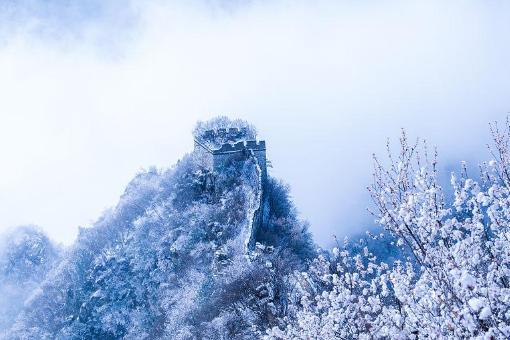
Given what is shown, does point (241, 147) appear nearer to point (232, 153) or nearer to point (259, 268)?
point (232, 153)

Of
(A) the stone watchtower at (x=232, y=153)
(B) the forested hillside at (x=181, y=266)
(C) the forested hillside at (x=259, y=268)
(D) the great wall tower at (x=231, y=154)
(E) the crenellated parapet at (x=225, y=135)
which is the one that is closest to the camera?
(C) the forested hillside at (x=259, y=268)

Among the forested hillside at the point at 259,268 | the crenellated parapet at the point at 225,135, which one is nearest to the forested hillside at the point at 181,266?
the forested hillside at the point at 259,268

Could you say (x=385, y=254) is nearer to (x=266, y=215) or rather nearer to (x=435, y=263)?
(x=266, y=215)

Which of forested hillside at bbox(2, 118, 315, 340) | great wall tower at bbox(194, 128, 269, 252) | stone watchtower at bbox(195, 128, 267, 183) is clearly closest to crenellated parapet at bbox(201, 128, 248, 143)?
great wall tower at bbox(194, 128, 269, 252)

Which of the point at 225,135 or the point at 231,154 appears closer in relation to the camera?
the point at 231,154

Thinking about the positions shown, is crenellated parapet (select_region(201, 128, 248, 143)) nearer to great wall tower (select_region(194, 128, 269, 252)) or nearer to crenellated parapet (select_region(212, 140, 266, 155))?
great wall tower (select_region(194, 128, 269, 252))

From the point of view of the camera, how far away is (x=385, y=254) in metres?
67.1

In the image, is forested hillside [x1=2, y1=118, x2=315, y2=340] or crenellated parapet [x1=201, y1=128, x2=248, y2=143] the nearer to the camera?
forested hillside [x1=2, y1=118, x2=315, y2=340]

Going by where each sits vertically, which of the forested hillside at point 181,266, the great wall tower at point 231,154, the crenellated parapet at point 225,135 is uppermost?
the crenellated parapet at point 225,135

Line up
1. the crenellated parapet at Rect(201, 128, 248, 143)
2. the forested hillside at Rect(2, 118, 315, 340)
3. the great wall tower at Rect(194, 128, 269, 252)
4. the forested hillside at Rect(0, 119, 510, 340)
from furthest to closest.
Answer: the crenellated parapet at Rect(201, 128, 248, 143) → the great wall tower at Rect(194, 128, 269, 252) → the forested hillside at Rect(2, 118, 315, 340) → the forested hillside at Rect(0, 119, 510, 340)

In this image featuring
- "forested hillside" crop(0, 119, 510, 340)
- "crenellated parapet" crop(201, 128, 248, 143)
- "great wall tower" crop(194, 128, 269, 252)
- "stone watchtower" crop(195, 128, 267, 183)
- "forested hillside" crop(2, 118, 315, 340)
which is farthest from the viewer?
"crenellated parapet" crop(201, 128, 248, 143)

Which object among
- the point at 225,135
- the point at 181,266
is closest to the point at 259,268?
the point at 181,266

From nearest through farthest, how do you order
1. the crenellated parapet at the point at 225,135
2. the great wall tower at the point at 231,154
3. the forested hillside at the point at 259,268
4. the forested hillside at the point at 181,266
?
the forested hillside at the point at 259,268
the forested hillside at the point at 181,266
the great wall tower at the point at 231,154
the crenellated parapet at the point at 225,135

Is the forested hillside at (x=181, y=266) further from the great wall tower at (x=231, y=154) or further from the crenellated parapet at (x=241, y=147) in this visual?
the crenellated parapet at (x=241, y=147)
